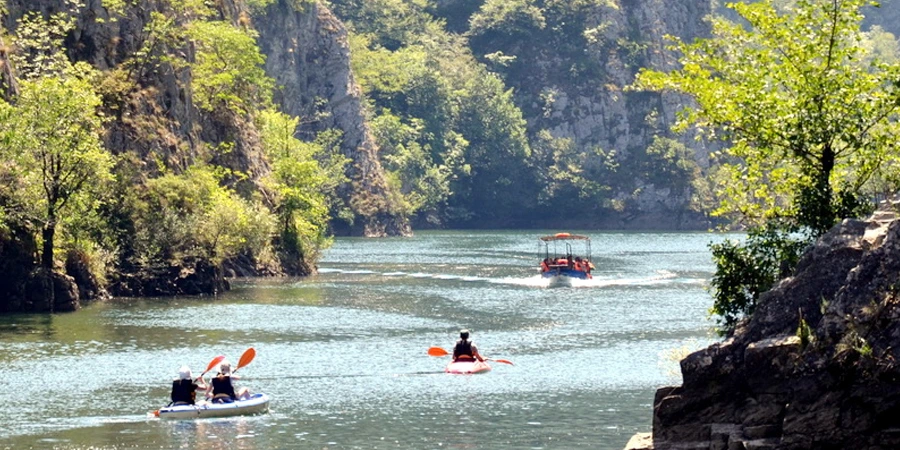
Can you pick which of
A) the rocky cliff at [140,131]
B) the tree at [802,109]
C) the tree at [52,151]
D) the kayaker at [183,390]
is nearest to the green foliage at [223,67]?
the rocky cliff at [140,131]

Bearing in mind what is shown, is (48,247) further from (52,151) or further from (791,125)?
(791,125)

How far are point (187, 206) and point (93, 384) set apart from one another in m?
39.8

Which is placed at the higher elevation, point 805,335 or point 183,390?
point 805,335

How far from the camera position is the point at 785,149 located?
36094 millimetres

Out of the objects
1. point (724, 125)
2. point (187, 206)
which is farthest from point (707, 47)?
point (187, 206)

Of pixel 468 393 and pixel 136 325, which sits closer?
pixel 468 393

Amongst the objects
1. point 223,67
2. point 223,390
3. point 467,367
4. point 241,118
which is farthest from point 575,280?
point 223,390

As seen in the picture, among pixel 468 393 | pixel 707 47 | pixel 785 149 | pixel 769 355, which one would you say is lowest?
pixel 468 393

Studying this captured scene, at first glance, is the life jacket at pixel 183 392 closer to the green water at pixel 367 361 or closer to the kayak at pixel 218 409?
the kayak at pixel 218 409

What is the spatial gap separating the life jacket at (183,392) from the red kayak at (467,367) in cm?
1267

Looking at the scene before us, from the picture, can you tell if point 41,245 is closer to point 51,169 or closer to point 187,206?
point 51,169

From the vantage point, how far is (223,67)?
353ft

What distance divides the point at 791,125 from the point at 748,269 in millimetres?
3984

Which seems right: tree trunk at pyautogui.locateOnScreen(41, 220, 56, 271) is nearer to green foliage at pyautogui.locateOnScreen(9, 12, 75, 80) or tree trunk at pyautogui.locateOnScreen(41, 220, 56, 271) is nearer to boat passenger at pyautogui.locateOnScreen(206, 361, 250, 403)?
green foliage at pyautogui.locateOnScreen(9, 12, 75, 80)
